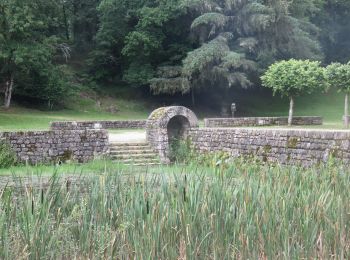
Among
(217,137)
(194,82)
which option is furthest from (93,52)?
(217,137)

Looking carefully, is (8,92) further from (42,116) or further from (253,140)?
(253,140)

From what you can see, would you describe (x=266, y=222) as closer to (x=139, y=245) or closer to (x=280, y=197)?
(x=280, y=197)

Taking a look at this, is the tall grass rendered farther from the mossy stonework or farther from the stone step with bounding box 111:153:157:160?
the stone step with bounding box 111:153:157:160

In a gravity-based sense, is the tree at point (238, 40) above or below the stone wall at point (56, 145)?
above

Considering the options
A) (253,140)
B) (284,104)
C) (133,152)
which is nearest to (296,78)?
(133,152)

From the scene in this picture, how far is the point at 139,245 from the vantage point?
393 cm

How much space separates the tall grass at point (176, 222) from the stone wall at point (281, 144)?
4491mm

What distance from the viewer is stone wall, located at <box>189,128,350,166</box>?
9.51 meters

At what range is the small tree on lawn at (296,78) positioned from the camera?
867 inches

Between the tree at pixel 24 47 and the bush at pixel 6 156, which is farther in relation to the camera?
the tree at pixel 24 47

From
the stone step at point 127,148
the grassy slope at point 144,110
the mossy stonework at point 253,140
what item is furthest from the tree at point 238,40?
the stone step at point 127,148

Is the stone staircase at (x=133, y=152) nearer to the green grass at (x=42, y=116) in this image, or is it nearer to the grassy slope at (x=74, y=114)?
the green grass at (x=42, y=116)

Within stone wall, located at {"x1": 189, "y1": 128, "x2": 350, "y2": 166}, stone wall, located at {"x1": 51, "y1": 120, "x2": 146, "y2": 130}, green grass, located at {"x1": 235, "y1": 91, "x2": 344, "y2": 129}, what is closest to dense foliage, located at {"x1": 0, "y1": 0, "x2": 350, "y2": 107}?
green grass, located at {"x1": 235, "y1": 91, "x2": 344, "y2": 129}

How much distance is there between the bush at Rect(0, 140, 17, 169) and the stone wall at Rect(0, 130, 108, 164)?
0.54 ft
